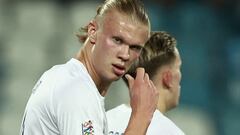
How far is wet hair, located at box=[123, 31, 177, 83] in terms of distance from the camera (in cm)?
361

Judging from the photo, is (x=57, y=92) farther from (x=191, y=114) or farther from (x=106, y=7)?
(x=191, y=114)

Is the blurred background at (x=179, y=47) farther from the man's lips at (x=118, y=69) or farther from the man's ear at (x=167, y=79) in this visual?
the man's lips at (x=118, y=69)

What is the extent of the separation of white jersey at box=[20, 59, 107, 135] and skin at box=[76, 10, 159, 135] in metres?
0.12

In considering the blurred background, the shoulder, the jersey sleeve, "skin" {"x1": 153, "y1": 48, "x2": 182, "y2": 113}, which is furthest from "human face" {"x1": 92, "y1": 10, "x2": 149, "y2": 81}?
the blurred background

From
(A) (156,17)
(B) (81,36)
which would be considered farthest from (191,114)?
(B) (81,36)

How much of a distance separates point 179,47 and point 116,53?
5272mm

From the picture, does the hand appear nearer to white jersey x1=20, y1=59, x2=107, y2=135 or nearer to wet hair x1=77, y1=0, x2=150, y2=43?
white jersey x1=20, y1=59, x2=107, y2=135

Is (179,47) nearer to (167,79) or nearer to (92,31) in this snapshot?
(167,79)

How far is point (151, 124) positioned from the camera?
321 centimetres

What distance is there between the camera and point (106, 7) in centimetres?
278

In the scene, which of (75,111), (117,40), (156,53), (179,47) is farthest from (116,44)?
(179,47)

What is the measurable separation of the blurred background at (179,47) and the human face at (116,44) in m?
4.46

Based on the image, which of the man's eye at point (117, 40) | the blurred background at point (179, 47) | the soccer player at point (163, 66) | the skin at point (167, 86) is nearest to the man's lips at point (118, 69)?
the man's eye at point (117, 40)

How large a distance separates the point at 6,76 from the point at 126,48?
5054 mm
